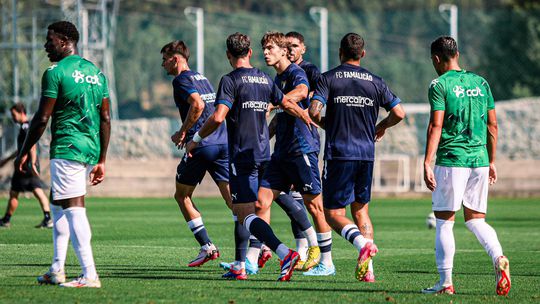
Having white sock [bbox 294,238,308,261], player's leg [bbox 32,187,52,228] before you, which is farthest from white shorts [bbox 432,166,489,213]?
player's leg [bbox 32,187,52,228]

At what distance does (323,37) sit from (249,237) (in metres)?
22.9

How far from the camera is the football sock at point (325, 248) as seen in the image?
11.6 meters

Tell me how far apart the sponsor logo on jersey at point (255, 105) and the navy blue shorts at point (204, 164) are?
178 cm

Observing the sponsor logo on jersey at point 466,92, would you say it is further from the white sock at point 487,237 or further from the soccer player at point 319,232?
the soccer player at point 319,232

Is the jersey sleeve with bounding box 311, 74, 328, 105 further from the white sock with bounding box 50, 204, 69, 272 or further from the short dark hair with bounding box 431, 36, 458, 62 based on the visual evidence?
the white sock with bounding box 50, 204, 69, 272

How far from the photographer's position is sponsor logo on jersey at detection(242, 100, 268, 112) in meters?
10.9

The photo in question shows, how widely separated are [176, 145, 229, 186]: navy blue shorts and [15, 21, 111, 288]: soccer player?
296 centimetres

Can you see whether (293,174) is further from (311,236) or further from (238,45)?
(238,45)

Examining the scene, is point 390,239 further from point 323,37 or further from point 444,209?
point 323,37

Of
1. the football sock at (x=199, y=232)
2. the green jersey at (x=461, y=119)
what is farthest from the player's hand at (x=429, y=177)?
the football sock at (x=199, y=232)

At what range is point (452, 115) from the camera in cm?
978

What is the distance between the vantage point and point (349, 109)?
1087 centimetres

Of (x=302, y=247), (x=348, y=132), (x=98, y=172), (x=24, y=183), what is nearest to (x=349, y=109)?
(x=348, y=132)

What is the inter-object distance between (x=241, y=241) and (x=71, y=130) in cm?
242
